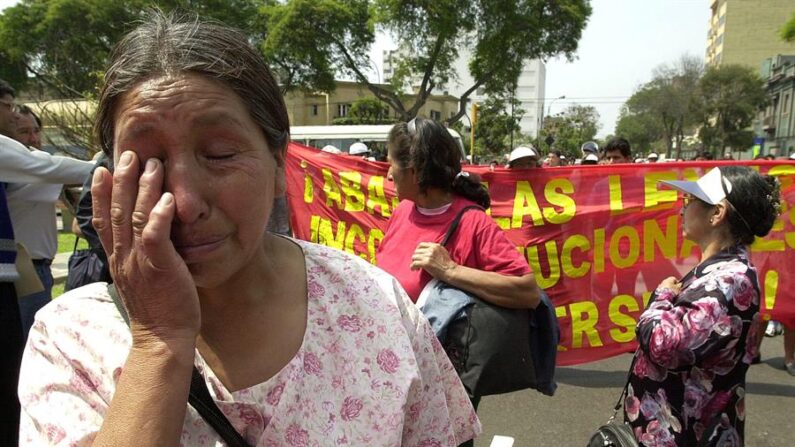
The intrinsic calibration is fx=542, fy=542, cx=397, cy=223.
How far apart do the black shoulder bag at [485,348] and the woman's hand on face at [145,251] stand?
4.50ft

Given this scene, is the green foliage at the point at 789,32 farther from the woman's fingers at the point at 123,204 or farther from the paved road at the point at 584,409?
the woman's fingers at the point at 123,204

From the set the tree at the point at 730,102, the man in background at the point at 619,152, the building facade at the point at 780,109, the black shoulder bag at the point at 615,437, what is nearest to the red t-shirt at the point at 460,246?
the black shoulder bag at the point at 615,437

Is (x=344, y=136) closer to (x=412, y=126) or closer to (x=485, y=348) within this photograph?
(x=412, y=126)

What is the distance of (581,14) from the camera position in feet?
80.6

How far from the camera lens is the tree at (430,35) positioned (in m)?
24.3

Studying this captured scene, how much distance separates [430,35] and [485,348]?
987 inches

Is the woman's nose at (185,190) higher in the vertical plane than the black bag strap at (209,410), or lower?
higher

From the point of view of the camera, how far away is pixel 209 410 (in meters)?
0.93

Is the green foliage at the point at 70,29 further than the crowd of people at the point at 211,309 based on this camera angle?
Yes

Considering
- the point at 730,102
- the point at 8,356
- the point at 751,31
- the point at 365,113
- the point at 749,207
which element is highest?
the point at 751,31

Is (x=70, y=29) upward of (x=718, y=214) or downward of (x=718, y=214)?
upward

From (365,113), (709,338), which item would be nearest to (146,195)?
(709,338)

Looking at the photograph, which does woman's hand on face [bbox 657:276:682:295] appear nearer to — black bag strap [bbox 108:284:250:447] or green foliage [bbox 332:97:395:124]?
black bag strap [bbox 108:284:250:447]

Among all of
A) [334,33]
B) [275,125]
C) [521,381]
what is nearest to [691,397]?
[521,381]
